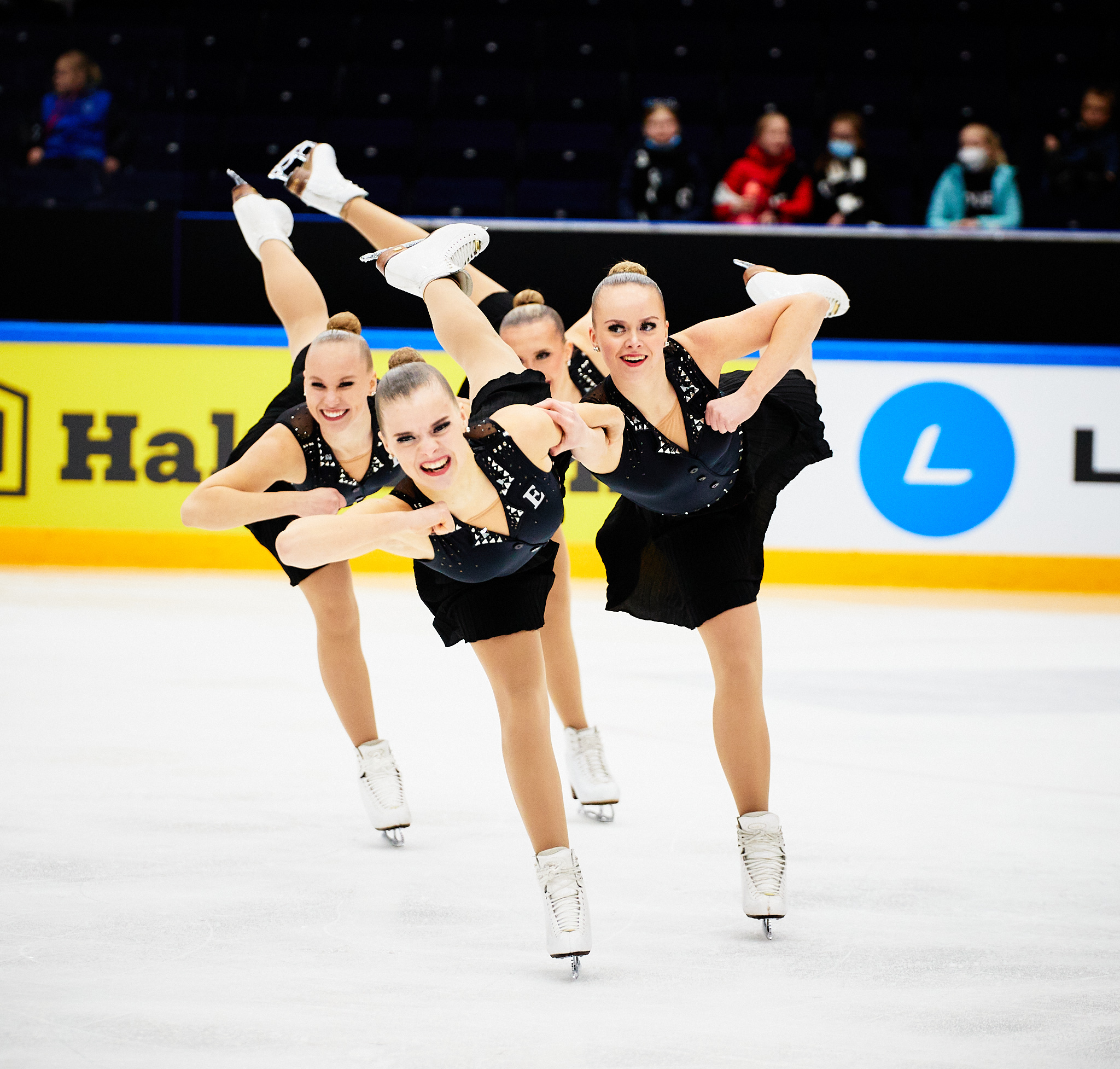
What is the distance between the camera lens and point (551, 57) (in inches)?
383

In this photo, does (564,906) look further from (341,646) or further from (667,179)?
(667,179)

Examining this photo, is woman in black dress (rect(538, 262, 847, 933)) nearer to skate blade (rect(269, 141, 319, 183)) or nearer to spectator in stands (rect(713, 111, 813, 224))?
skate blade (rect(269, 141, 319, 183))

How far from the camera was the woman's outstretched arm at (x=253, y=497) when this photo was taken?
9.59ft

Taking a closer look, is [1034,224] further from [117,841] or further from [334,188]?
[117,841]

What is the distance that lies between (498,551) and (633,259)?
524 centimetres

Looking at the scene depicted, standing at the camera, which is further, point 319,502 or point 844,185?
point 844,185

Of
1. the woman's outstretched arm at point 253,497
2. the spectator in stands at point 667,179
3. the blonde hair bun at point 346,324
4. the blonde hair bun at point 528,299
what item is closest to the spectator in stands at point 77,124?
the spectator in stands at point 667,179

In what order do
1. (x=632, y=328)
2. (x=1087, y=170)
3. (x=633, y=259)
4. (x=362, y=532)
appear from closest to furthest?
(x=362, y=532) < (x=632, y=328) < (x=633, y=259) < (x=1087, y=170)

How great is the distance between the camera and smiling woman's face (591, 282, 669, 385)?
9.30ft

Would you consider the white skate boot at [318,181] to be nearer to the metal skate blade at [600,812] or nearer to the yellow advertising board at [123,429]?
the metal skate blade at [600,812]

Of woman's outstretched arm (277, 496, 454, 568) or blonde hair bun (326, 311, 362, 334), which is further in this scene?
blonde hair bun (326, 311, 362, 334)

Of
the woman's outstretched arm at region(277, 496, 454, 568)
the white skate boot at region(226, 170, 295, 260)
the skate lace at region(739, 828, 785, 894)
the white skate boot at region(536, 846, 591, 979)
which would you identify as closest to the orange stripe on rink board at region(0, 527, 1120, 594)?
the white skate boot at region(226, 170, 295, 260)

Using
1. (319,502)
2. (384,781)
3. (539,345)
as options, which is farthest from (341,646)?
(539,345)

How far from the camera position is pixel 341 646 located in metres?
3.53
